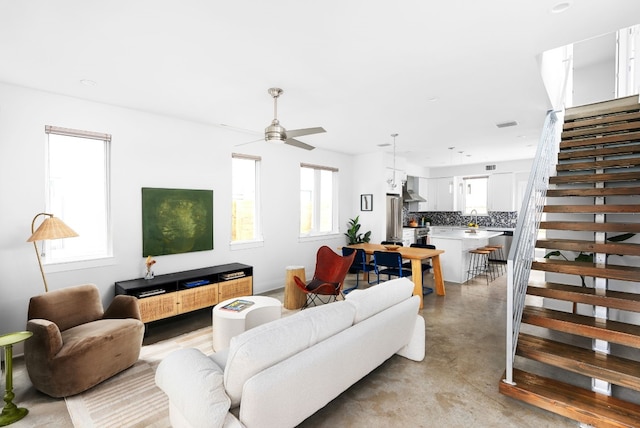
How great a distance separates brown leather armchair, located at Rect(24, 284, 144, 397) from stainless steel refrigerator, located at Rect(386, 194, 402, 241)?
544 cm

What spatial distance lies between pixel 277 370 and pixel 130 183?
344 centimetres

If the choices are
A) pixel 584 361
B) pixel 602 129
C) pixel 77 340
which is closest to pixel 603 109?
pixel 602 129

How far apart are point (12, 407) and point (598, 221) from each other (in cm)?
532

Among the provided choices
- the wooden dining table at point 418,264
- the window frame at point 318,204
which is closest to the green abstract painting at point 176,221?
the window frame at point 318,204

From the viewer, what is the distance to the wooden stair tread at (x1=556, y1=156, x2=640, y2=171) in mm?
3227

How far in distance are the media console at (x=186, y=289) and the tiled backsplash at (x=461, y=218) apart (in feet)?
20.9

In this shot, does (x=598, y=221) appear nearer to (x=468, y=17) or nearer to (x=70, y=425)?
(x=468, y=17)

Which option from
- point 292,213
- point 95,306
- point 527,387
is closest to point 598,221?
point 527,387

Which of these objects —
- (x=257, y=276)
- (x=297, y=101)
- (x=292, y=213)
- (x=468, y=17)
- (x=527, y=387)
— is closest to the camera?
(x=468, y=17)

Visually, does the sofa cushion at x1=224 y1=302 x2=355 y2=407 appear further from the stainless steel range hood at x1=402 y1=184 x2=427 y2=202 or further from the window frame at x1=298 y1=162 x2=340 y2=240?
the stainless steel range hood at x1=402 y1=184 x2=427 y2=202

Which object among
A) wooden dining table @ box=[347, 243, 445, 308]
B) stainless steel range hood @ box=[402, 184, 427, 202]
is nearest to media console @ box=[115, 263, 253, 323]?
wooden dining table @ box=[347, 243, 445, 308]

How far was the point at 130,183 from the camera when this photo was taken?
398 cm

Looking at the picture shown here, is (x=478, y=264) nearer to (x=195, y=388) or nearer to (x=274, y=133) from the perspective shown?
(x=274, y=133)

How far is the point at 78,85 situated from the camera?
127 inches
